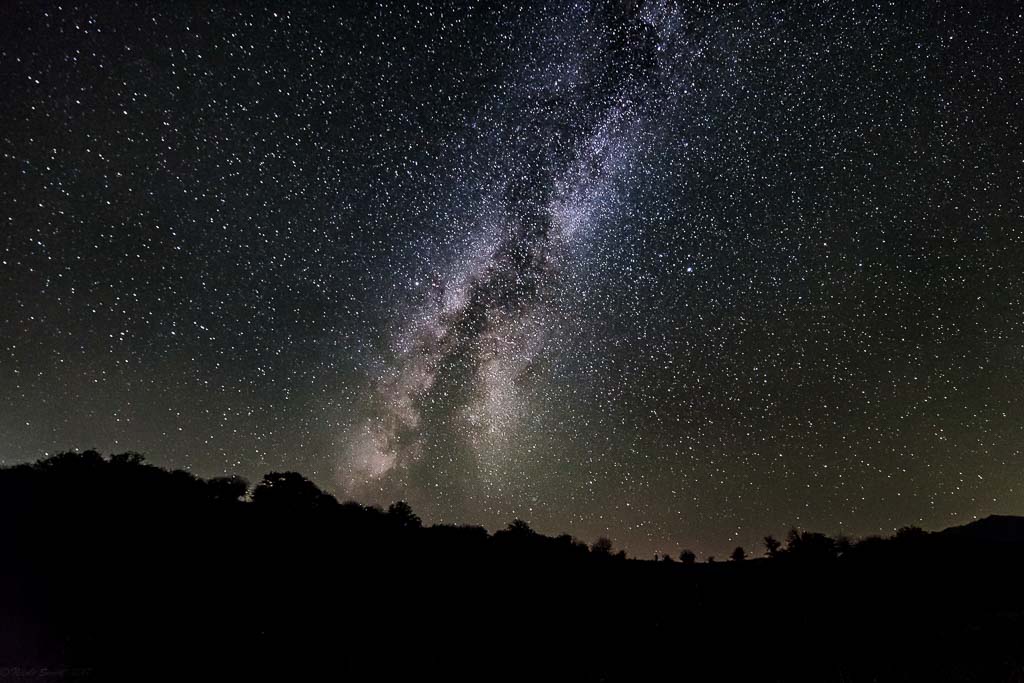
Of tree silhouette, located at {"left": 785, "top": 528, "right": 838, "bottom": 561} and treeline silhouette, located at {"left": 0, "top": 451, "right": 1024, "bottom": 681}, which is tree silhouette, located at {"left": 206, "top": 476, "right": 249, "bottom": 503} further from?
tree silhouette, located at {"left": 785, "top": 528, "right": 838, "bottom": 561}

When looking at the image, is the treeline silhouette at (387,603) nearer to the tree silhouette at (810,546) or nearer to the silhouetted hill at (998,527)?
the tree silhouette at (810,546)

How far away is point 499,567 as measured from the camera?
1091 inches

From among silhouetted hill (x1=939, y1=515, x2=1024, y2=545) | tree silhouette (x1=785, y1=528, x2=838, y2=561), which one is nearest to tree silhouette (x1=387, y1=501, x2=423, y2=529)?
tree silhouette (x1=785, y1=528, x2=838, y2=561)

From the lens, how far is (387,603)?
20406mm

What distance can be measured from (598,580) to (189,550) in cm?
1937

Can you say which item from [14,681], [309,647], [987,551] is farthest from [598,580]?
[987,551]

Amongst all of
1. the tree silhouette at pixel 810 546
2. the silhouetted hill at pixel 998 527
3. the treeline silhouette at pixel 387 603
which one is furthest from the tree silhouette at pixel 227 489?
the silhouetted hill at pixel 998 527

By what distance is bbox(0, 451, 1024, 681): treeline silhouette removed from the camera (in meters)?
14.0

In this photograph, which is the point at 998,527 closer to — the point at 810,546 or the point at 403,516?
the point at 810,546

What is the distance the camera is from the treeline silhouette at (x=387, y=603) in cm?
1398

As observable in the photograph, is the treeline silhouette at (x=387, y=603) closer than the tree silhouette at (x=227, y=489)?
Yes

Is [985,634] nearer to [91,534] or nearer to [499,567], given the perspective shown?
[499,567]

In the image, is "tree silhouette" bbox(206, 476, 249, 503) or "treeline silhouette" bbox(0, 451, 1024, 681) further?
"tree silhouette" bbox(206, 476, 249, 503)

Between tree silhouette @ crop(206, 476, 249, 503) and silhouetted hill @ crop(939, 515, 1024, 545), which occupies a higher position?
silhouetted hill @ crop(939, 515, 1024, 545)
